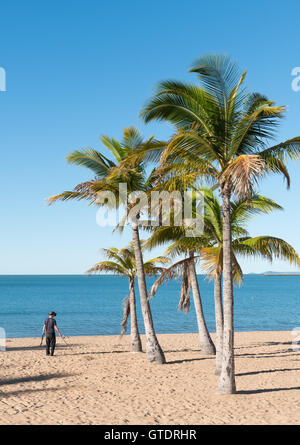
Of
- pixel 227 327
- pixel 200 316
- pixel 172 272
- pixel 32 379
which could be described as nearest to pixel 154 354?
pixel 200 316

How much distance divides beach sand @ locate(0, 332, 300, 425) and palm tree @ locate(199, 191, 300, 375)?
179 centimetres

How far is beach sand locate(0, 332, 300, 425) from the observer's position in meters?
7.88

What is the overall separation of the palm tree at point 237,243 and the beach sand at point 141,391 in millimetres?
1794

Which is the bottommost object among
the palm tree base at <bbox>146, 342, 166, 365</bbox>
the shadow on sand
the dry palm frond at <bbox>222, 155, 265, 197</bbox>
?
the shadow on sand

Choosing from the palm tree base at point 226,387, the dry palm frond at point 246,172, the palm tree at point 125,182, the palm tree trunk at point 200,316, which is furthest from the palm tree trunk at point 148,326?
the dry palm frond at point 246,172

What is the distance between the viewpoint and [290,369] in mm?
13547

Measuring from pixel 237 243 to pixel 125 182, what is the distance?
442cm

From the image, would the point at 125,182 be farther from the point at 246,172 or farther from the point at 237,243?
the point at 246,172

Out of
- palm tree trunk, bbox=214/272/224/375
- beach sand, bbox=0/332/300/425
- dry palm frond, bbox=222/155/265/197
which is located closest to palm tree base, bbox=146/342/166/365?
beach sand, bbox=0/332/300/425

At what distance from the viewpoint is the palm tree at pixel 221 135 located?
31.8 feet

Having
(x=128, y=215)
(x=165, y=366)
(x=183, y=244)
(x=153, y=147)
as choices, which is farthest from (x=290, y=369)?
(x=153, y=147)

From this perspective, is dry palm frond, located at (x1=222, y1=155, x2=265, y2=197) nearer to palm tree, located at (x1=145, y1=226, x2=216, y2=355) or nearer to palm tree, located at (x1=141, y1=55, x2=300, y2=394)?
palm tree, located at (x1=141, y1=55, x2=300, y2=394)

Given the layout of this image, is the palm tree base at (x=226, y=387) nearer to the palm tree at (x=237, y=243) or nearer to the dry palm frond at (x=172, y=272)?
the palm tree at (x=237, y=243)
